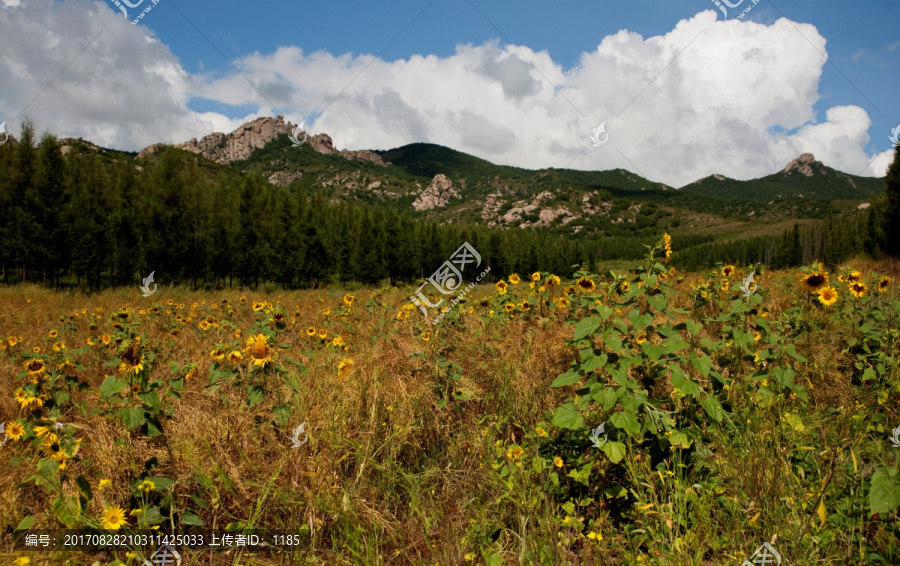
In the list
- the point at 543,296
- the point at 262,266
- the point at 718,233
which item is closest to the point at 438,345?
the point at 543,296

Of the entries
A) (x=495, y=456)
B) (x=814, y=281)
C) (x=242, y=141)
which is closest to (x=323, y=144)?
(x=242, y=141)

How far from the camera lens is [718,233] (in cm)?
13150

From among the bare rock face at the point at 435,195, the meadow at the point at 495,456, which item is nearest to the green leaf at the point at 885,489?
the meadow at the point at 495,456

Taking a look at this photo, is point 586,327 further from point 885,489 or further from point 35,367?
point 35,367

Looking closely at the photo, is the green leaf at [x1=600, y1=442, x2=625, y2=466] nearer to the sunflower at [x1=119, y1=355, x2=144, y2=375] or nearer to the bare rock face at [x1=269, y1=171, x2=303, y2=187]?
the sunflower at [x1=119, y1=355, x2=144, y2=375]

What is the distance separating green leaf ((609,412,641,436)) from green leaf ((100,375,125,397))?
236 cm

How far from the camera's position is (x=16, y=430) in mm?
1982

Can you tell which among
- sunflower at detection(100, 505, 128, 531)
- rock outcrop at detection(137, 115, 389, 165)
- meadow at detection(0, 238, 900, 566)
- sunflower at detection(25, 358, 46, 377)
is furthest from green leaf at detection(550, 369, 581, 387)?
rock outcrop at detection(137, 115, 389, 165)

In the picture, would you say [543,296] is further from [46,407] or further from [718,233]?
[718,233]

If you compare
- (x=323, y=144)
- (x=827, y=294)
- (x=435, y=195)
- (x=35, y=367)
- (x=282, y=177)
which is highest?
(x=323, y=144)

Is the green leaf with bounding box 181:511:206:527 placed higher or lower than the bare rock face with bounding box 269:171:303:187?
lower

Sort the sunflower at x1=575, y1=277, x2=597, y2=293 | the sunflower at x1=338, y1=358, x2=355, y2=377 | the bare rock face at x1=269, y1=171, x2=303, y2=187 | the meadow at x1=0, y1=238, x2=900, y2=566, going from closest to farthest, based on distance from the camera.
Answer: the meadow at x1=0, y1=238, x2=900, y2=566 → the sunflower at x1=338, y1=358, x2=355, y2=377 → the sunflower at x1=575, y1=277, x2=597, y2=293 → the bare rock face at x1=269, y1=171, x2=303, y2=187

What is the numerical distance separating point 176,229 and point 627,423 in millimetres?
26786

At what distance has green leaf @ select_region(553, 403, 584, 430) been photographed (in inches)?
75.7
